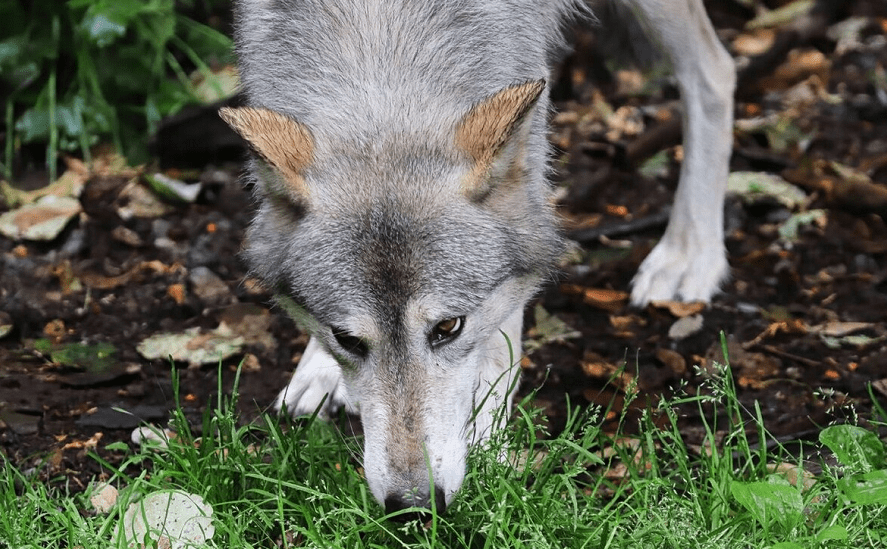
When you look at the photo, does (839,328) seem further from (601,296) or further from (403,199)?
(403,199)

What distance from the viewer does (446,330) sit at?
3.44 m

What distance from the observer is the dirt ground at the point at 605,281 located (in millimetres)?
4289

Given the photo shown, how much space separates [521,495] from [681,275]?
209cm

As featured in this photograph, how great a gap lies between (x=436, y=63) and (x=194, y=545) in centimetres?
184

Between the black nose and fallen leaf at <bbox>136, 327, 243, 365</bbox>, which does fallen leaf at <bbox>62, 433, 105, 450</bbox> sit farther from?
the black nose

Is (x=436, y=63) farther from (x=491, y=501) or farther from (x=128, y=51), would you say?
(x=128, y=51)

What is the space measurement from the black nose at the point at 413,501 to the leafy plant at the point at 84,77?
349cm

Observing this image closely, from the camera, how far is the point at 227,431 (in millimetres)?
3697

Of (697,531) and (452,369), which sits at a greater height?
(452,369)

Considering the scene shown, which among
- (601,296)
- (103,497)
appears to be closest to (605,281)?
(601,296)

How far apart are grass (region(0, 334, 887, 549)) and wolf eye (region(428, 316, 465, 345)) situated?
37cm

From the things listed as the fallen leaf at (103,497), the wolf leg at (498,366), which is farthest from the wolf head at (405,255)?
the fallen leaf at (103,497)

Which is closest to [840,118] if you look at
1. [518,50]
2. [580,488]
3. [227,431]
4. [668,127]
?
[668,127]

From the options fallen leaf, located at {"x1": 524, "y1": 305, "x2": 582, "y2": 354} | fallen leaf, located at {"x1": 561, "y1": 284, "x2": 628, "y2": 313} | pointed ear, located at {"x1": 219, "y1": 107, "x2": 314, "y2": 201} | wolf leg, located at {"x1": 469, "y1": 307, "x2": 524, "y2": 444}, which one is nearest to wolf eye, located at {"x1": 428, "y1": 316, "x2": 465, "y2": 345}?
wolf leg, located at {"x1": 469, "y1": 307, "x2": 524, "y2": 444}
